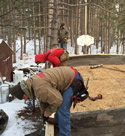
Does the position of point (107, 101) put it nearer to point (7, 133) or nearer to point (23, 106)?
point (7, 133)

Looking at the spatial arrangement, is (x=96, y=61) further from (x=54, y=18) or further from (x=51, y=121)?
(x=51, y=121)

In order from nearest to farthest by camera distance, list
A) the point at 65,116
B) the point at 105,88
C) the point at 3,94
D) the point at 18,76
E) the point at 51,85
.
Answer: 1. the point at 51,85
2. the point at 65,116
3. the point at 105,88
4. the point at 3,94
5. the point at 18,76

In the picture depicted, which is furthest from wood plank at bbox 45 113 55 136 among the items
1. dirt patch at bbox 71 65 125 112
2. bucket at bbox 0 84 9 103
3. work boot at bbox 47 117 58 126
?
bucket at bbox 0 84 9 103

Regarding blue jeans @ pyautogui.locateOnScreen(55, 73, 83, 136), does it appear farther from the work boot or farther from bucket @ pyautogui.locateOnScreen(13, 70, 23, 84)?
bucket @ pyautogui.locateOnScreen(13, 70, 23, 84)

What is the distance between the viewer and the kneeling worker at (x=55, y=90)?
2227 mm

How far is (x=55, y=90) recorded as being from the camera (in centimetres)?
235

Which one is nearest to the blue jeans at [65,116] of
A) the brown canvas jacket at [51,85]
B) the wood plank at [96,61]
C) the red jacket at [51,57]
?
the brown canvas jacket at [51,85]

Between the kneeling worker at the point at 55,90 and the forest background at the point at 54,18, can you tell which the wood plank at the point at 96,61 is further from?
the kneeling worker at the point at 55,90

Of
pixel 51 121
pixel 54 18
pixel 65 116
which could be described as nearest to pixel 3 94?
pixel 54 18

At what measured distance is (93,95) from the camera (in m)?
4.03

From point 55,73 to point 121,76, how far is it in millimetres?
3784

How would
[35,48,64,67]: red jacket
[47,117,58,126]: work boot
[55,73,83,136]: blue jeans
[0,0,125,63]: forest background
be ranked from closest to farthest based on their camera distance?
1. [55,73,83,136]: blue jeans
2. [47,117,58,126]: work boot
3. [35,48,64,67]: red jacket
4. [0,0,125,63]: forest background

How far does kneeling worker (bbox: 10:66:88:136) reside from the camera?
223cm

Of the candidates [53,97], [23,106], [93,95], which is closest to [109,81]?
[93,95]
